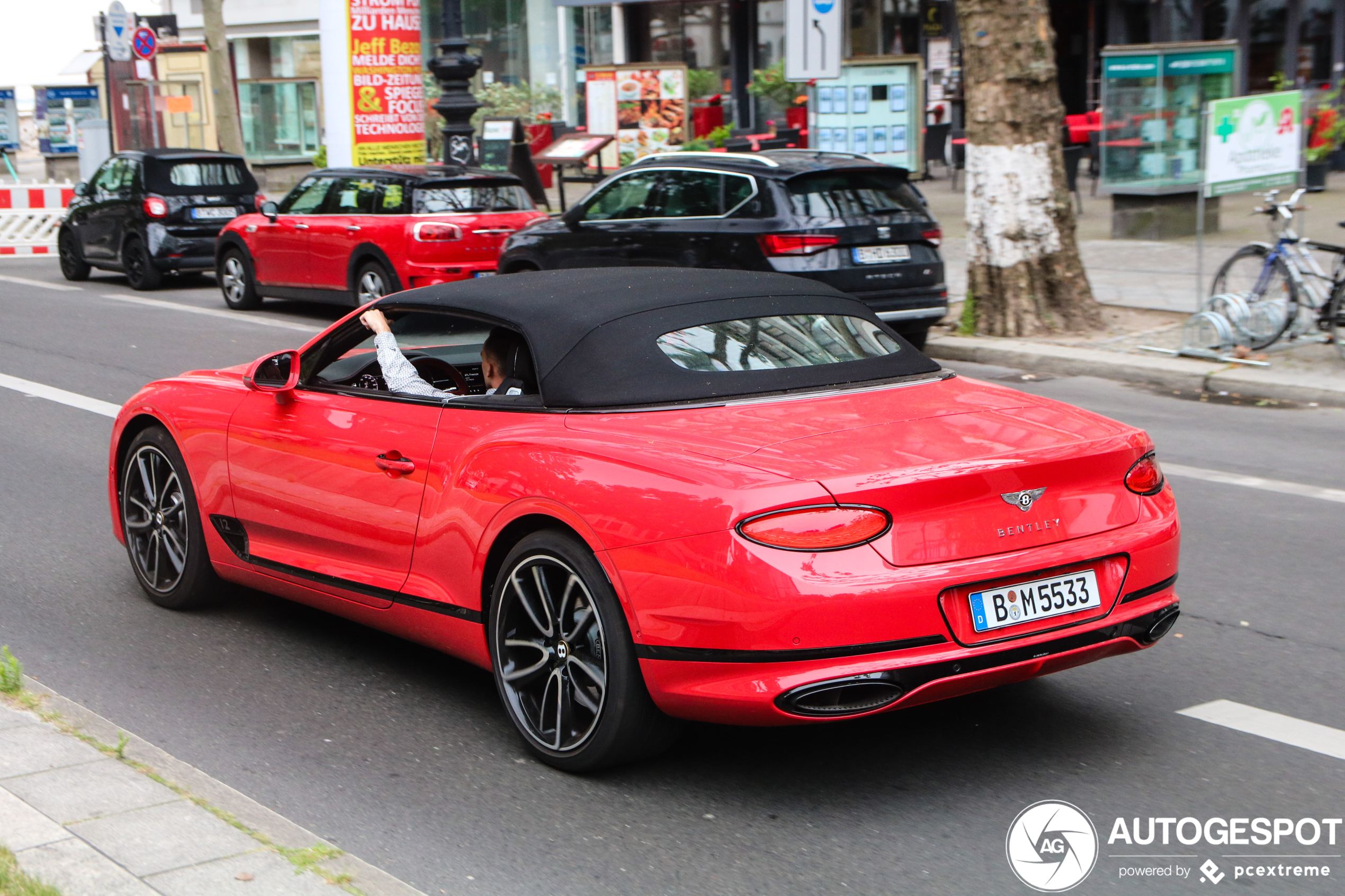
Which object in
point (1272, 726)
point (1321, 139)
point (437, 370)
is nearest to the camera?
point (1272, 726)

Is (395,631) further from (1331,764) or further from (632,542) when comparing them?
(1331,764)

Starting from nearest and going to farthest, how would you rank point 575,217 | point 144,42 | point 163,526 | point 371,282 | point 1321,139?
point 163,526 → point 575,217 → point 371,282 → point 1321,139 → point 144,42

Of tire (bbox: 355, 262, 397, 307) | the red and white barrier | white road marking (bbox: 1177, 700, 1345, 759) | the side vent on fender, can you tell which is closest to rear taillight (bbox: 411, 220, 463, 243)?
tire (bbox: 355, 262, 397, 307)

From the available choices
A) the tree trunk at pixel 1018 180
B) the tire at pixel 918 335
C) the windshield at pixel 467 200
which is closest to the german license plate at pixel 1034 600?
the tire at pixel 918 335

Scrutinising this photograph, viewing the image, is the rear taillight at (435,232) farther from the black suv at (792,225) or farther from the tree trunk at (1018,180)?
the tree trunk at (1018,180)

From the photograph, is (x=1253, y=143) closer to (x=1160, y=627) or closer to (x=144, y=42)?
(x=1160, y=627)

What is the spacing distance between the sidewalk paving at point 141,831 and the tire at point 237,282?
12.9 metres

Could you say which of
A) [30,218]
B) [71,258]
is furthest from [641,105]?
[71,258]

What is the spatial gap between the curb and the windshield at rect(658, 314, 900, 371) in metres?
6.44

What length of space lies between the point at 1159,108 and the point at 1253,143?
249 inches

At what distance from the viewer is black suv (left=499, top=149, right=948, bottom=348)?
1173 centimetres

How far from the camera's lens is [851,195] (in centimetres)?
1197

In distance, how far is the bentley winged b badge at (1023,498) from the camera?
3.98 metres

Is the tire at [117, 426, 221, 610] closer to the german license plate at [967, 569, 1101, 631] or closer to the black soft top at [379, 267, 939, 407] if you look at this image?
the black soft top at [379, 267, 939, 407]
